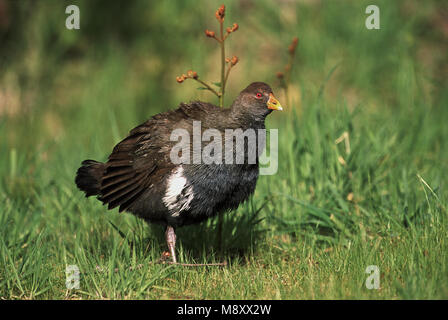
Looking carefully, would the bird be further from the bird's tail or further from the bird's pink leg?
the bird's tail

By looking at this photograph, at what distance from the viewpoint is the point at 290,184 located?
199 inches

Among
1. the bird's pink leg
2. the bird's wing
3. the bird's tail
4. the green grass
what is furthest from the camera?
the bird's tail

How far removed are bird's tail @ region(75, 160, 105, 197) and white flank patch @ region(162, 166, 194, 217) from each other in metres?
0.67

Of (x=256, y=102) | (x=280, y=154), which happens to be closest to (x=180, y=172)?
(x=256, y=102)

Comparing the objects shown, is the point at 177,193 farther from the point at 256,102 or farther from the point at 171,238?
the point at 256,102

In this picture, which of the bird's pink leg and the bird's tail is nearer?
the bird's pink leg

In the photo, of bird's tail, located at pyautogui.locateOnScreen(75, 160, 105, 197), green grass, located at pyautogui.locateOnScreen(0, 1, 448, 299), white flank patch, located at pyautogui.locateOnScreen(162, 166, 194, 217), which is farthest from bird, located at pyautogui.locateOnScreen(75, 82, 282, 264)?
green grass, located at pyautogui.locateOnScreen(0, 1, 448, 299)

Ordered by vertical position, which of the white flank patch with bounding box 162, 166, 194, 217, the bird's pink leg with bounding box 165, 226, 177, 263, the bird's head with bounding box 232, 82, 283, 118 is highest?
the bird's head with bounding box 232, 82, 283, 118

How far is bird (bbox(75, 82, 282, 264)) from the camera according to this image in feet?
12.5

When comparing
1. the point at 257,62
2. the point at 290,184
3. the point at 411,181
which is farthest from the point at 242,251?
the point at 257,62

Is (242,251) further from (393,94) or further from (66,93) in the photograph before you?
(66,93)

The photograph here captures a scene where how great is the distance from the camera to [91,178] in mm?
4293

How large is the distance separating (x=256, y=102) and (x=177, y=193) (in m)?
0.85
